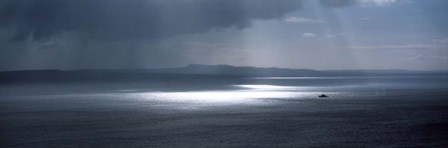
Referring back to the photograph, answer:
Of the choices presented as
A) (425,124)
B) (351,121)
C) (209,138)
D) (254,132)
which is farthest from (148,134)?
(425,124)

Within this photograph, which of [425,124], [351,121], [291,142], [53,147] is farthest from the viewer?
[351,121]

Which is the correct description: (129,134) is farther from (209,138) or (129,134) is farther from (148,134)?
(209,138)

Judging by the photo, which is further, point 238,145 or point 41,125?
point 41,125

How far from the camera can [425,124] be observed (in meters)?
64.0

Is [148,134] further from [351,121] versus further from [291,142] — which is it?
[351,121]

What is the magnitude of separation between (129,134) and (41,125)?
1683cm

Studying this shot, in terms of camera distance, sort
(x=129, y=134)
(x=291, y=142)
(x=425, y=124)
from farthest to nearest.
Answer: (x=425, y=124), (x=129, y=134), (x=291, y=142)

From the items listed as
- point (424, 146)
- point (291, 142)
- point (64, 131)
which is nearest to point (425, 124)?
point (424, 146)

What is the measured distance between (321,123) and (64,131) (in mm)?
31450

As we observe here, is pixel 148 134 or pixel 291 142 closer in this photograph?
pixel 291 142

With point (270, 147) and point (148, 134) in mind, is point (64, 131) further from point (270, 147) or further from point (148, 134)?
point (270, 147)

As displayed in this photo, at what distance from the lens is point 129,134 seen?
54.6m

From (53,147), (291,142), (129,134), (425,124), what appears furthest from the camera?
(425,124)

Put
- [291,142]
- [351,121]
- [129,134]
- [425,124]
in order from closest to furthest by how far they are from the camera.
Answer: [291,142], [129,134], [425,124], [351,121]
